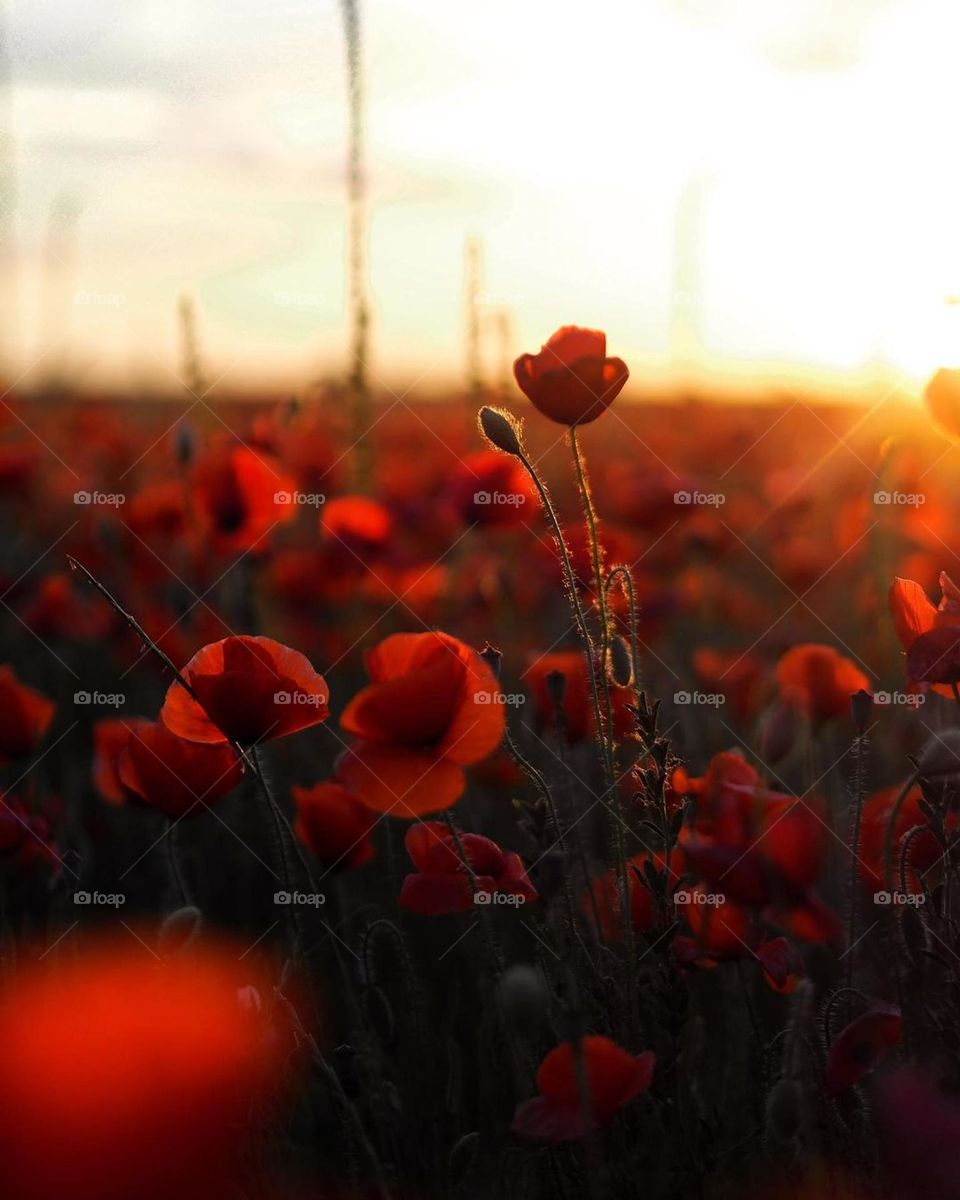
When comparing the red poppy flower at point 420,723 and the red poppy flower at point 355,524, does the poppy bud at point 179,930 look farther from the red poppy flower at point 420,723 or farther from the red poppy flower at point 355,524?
the red poppy flower at point 355,524

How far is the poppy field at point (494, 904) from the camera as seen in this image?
138 cm

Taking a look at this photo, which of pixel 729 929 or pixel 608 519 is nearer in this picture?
pixel 729 929

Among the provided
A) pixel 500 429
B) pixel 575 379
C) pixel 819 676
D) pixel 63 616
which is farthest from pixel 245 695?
pixel 63 616

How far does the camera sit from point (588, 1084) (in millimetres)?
1342

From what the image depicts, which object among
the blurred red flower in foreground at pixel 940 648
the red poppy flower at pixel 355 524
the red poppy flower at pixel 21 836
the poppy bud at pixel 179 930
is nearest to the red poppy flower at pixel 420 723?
the poppy bud at pixel 179 930

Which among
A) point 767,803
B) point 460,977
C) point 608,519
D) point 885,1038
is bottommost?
point 460,977

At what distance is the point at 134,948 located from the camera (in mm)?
2227

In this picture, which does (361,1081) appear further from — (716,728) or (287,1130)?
(716,728)

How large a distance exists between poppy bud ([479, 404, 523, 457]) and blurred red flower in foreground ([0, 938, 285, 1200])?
761 mm

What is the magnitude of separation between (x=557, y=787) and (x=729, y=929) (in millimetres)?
747

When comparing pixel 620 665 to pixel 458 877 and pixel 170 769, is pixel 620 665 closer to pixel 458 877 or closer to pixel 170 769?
pixel 458 877

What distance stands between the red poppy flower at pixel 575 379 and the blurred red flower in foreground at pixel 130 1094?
0.83m

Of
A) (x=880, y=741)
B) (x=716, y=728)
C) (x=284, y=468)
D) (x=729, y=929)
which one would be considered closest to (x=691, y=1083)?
(x=729, y=929)

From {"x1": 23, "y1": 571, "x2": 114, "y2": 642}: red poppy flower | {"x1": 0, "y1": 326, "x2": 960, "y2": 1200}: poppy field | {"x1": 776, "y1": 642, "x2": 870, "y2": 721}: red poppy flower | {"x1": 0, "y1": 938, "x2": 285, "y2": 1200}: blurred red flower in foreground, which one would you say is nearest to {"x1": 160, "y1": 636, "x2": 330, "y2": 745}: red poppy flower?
{"x1": 0, "y1": 326, "x2": 960, "y2": 1200}: poppy field
